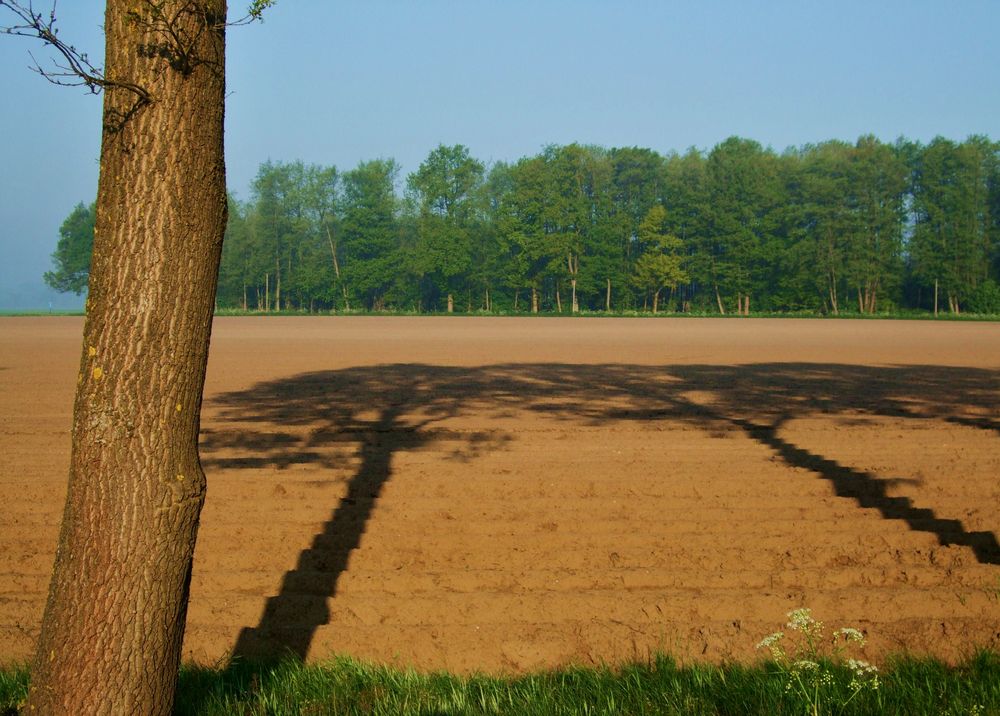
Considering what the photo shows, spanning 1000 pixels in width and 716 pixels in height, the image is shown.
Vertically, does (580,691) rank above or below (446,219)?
below

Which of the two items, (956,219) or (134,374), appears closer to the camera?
(134,374)

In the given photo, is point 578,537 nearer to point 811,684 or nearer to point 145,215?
point 811,684

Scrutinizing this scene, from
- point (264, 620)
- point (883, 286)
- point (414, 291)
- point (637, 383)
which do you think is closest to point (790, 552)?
point (264, 620)

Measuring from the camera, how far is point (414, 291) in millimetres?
100875

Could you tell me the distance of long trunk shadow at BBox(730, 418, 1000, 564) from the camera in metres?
8.13

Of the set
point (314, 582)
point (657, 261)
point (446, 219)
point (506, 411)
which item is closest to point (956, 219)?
point (657, 261)

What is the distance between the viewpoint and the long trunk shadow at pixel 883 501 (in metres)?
8.13

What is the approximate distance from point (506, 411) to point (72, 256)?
375 ft

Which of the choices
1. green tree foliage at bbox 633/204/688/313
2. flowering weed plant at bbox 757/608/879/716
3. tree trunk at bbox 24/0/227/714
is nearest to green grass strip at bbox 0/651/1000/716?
flowering weed plant at bbox 757/608/879/716

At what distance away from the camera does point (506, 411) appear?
17.1 meters

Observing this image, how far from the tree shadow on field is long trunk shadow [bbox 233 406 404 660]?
11 millimetres

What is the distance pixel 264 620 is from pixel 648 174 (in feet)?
335

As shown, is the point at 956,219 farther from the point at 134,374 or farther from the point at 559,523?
the point at 134,374

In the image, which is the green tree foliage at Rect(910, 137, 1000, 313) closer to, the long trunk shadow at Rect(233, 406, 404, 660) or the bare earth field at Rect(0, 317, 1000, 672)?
the bare earth field at Rect(0, 317, 1000, 672)
